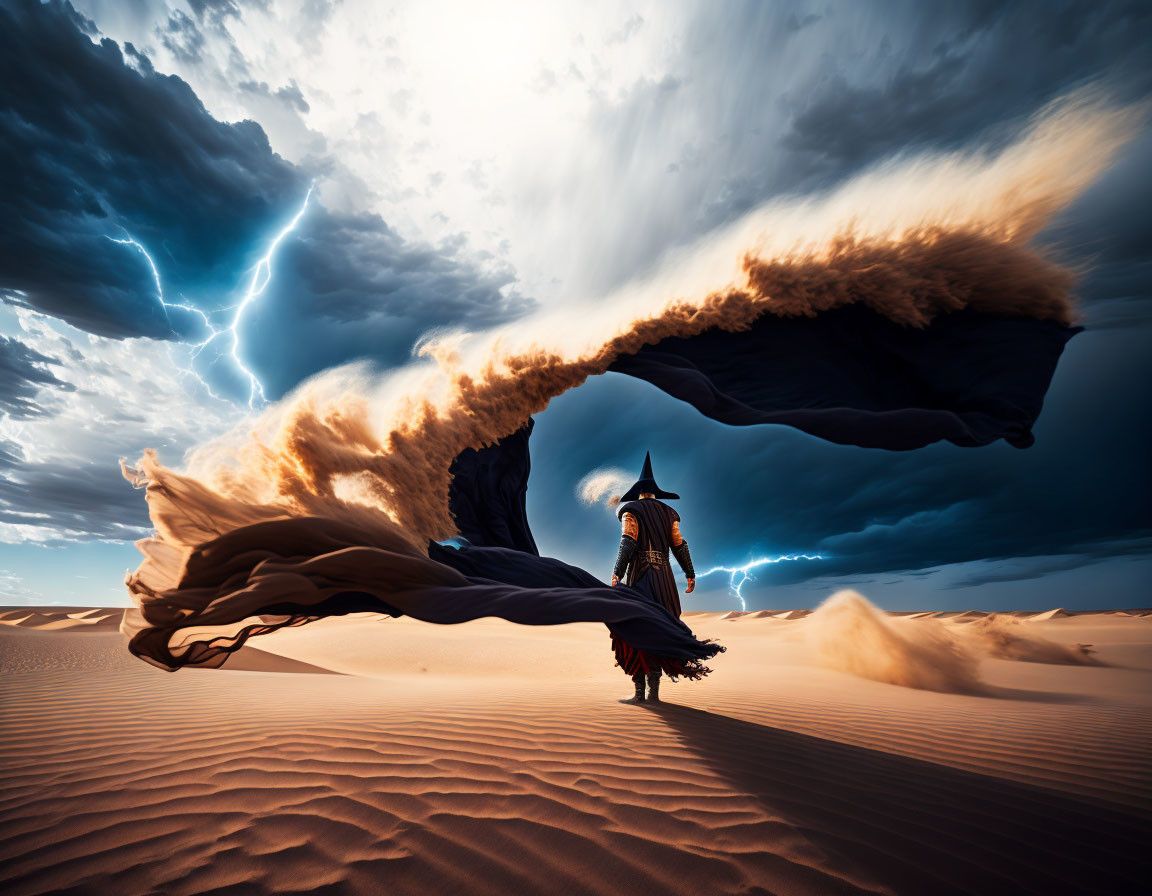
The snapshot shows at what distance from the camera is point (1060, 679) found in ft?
30.9

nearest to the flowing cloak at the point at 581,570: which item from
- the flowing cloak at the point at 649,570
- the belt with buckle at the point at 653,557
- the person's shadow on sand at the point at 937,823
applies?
the flowing cloak at the point at 649,570

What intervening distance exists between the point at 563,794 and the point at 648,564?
2783 millimetres

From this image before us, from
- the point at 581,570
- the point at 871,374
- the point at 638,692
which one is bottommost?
the point at 638,692

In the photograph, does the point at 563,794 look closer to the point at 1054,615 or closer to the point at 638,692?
the point at 638,692

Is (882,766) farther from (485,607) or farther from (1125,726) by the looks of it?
(1125,726)

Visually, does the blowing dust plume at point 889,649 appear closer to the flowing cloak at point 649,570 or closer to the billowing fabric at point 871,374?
the billowing fabric at point 871,374

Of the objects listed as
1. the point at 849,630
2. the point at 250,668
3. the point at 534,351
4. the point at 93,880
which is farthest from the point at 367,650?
the point at 93,880

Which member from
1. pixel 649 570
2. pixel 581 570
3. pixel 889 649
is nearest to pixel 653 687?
pixel 649 570

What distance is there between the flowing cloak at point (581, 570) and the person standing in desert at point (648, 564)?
25cm

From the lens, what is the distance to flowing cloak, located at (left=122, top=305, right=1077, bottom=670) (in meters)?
3.89

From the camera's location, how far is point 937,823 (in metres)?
2.72

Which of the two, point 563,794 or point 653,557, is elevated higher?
point 653,557

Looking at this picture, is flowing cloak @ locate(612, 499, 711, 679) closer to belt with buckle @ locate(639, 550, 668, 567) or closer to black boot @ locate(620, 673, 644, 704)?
belt with buckle @ locate(639, 550, 668, 567)

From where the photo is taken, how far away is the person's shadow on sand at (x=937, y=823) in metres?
2.26
